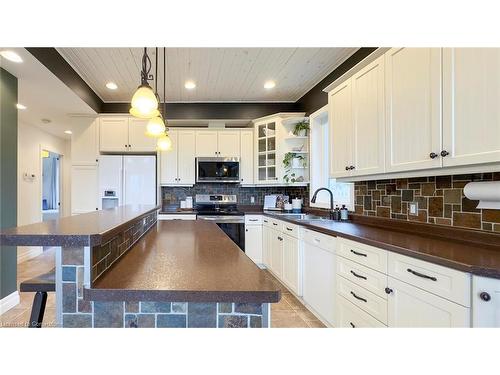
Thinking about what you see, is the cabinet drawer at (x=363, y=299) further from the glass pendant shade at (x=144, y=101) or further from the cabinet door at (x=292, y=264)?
the glass pendant shade at (x=144, y=101)

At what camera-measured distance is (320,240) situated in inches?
96.3

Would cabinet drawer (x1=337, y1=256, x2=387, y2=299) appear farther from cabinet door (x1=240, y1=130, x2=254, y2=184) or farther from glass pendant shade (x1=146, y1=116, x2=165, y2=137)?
cabinet door (x1=240, y1=130, x2=254, y2=184)

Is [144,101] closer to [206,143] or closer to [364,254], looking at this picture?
[364,254]

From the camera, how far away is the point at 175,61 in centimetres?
319

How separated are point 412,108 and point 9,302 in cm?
411

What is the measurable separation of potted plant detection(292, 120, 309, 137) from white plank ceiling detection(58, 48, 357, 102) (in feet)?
1.71

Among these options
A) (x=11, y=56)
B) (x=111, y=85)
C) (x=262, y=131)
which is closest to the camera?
(x=11, y=56)

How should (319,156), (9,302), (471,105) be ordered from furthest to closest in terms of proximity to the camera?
(319,156) → (9,302) → (471,105)

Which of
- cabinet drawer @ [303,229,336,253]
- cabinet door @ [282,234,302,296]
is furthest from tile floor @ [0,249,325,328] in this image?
cabinet drawer @ [303,229,336,253]

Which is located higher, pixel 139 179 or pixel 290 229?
pixel 139 179

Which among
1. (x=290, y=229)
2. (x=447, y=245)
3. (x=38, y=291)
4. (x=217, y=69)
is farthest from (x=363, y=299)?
(x=217, y=69)

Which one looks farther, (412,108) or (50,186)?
(50,186)

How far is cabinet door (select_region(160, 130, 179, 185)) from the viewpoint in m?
4.51
